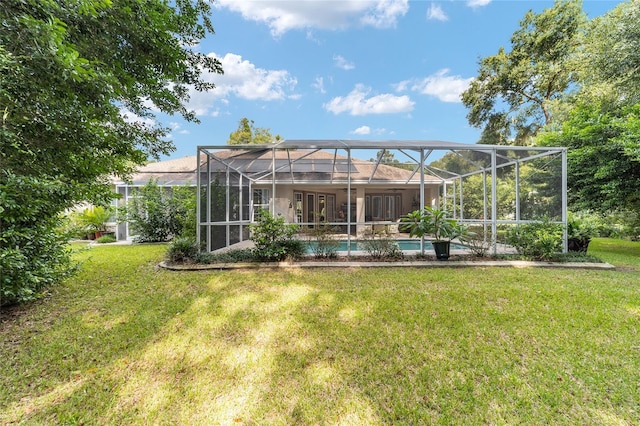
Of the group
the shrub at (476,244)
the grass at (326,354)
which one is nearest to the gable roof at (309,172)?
the shrub at (476,244)

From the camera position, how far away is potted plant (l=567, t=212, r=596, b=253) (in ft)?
26.1

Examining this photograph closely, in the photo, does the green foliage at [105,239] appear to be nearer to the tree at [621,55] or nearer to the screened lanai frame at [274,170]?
the screened lanai frame at [274,170]

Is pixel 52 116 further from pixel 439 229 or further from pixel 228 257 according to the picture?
pixel 439 229

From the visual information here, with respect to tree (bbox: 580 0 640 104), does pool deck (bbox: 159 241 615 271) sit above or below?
below

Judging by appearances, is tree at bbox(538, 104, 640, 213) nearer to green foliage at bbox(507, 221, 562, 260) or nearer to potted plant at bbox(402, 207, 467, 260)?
green foliage at bbox(507, 221, 562, 260)

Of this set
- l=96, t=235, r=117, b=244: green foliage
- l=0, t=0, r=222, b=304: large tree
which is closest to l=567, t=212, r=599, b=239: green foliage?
l=0, t=0, r=222, b=304: large tree

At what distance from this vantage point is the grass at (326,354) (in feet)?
8.11

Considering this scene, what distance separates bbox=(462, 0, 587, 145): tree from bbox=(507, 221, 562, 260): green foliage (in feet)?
43.7

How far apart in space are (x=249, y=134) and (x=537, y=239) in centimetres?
2694

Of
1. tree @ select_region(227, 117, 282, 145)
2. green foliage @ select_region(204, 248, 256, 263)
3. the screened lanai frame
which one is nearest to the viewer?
green foliage @ select_region(204, 248, 256, 263)

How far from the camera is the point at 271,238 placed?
714 centimetres

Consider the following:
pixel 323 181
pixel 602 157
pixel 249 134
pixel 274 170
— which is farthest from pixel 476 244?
pixel 249 134

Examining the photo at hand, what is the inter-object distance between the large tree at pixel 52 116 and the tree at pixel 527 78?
20.9 metres

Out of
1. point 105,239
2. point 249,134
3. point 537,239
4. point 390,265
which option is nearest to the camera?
point 390,265
